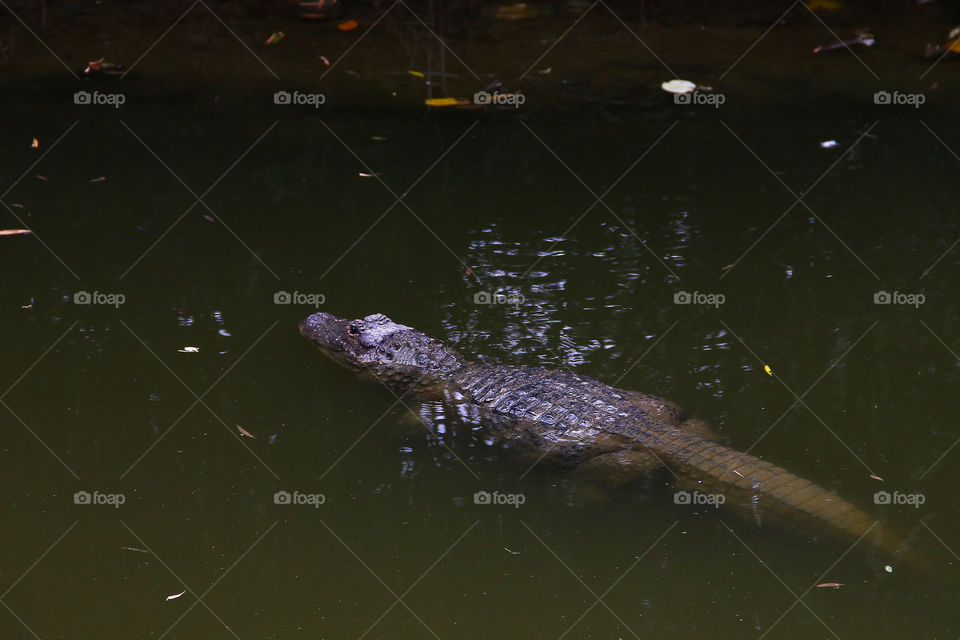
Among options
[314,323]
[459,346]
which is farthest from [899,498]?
[314,323]

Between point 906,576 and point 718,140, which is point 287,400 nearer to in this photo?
point 906,576

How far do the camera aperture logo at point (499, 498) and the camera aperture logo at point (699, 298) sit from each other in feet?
6.68

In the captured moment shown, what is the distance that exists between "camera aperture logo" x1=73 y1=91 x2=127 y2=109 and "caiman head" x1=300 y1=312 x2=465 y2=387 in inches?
175

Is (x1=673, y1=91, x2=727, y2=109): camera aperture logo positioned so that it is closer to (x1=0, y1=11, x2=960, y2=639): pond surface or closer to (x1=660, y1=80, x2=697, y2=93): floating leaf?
(x1=660, y1=80, x2=697, y2=93): floating leaf

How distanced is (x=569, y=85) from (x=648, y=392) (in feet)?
16.2

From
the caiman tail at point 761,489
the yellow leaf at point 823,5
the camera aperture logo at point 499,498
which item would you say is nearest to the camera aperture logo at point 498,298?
the caiman tail at point 761,489

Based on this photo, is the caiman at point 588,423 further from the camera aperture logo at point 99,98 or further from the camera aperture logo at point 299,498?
the camera aperture logo at point 99,98

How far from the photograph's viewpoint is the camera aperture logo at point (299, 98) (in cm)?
900

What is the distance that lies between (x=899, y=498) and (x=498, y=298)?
273cm

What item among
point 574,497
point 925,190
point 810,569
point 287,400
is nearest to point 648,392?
point 574,497

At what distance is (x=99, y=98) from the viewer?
357 inches

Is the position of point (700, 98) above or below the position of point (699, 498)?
above

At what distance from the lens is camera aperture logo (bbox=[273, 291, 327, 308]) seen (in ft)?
20.5

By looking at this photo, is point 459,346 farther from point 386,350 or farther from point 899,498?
point 899,498
